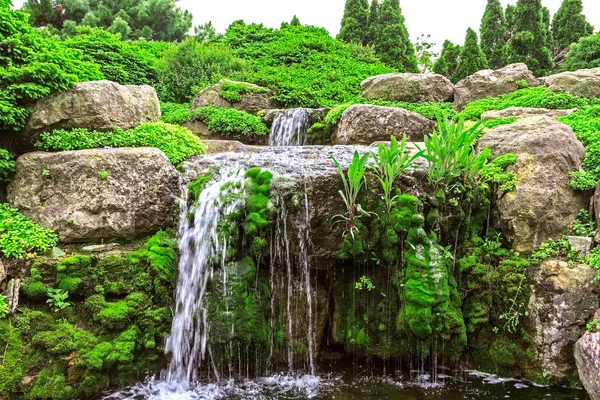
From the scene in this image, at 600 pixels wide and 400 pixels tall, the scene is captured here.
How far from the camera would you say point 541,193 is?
4.89m

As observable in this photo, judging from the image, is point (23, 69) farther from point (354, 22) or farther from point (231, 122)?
point (354, 22)

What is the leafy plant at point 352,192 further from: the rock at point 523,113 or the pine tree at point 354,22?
the pine tree at point 354,22

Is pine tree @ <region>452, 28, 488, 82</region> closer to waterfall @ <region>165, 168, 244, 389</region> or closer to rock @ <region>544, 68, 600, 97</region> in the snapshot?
rock @ <region>544, 68, 600, 97</region>

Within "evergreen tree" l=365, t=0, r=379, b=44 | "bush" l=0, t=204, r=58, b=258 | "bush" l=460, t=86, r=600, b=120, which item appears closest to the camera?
"bush" l=0, t=204, r=58, b=258

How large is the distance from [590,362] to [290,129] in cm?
735

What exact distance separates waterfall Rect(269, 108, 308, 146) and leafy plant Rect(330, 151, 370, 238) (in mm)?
4869

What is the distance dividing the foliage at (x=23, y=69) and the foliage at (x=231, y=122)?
13.4 feet

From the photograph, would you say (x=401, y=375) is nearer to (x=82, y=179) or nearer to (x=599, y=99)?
(x=82, y=179)

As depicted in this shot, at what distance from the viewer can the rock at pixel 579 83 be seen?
8609 millimetres

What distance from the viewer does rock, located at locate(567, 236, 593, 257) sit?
179 inches

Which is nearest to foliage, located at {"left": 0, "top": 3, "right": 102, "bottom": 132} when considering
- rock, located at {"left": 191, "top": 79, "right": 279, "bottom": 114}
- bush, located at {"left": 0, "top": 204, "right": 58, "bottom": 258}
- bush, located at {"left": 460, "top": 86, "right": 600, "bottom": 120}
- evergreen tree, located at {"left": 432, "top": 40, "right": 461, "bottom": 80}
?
bush, located at {"left": 0, "top": 204, "right": 58, "bottom": 258}

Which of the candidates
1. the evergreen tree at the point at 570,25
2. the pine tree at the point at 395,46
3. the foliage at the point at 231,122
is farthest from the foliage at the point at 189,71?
the evergreen tree at the point at 570,25

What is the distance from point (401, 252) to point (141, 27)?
74.4 ft

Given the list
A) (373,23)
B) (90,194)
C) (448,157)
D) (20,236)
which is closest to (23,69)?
(90,194)
